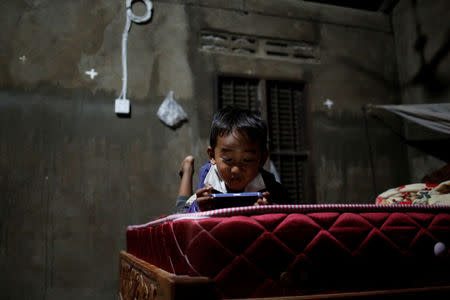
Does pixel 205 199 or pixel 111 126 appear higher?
pixel 111 126

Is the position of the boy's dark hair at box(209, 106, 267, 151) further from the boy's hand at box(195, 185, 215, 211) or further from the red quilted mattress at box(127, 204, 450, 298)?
the red quilted mattress at box(127, 204, 450, 298)

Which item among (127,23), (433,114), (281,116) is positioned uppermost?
(127,23)

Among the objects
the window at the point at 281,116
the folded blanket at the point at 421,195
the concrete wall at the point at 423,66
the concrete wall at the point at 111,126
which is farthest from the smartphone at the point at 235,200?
the concrete wall at the point at 423,66

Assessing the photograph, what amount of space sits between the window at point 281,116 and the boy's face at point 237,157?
7.34ft

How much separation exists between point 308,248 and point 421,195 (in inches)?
54.6

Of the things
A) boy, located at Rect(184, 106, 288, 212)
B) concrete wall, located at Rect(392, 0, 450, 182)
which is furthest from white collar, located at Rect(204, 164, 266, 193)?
concrete wall, located at Rect(392, 0, 450, 182)

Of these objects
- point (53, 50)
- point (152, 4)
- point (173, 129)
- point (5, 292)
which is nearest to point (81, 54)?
point (53, 50)

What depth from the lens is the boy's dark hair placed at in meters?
1.35

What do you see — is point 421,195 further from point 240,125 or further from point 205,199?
point 205,199

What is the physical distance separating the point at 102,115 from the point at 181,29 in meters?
1.31

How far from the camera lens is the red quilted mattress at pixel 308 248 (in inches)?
32.9

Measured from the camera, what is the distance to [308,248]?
0.90 meters

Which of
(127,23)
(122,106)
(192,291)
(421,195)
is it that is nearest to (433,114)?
(421,195)

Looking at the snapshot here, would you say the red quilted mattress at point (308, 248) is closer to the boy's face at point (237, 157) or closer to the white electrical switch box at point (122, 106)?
the boy's face at point (237, 157)
